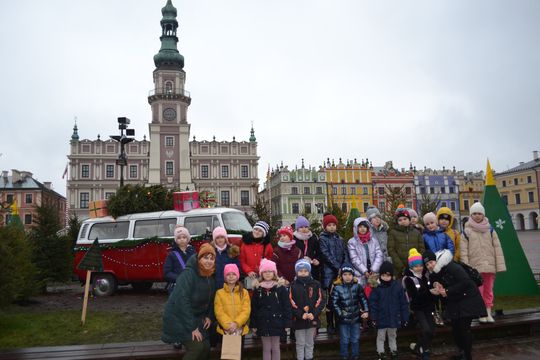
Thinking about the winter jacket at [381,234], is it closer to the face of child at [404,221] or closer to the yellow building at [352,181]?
the face of child at [404,221]

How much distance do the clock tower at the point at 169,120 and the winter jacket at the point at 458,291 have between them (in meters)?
51.6

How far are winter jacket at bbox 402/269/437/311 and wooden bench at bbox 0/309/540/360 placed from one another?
31.8 inches

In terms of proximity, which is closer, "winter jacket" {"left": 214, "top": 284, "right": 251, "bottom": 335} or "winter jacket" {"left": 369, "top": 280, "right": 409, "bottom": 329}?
"winter jacket" {"left": 214, "top": 284, "right": 251, "bottom": 335}

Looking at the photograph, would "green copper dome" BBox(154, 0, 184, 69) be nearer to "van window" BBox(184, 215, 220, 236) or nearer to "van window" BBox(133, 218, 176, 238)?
"van window" BBox(133, 218, 176, 238)

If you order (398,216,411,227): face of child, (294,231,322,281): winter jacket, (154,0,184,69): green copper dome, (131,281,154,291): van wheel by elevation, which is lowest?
(131,281,154,291): van wheel

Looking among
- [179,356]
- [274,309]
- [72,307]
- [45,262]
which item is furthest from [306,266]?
[45,262]

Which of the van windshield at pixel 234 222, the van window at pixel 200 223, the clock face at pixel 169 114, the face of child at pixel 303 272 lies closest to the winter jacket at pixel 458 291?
the face of child at pixel 303 272

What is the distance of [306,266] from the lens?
573 cm

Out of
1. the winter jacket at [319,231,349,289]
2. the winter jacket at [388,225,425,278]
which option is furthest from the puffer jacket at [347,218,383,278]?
the winter jacket at [388,225,425,278]

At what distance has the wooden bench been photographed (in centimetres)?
556

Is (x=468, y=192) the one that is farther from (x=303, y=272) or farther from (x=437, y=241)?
(x=303, y=272)

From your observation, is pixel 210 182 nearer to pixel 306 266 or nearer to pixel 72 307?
pixel 72 307

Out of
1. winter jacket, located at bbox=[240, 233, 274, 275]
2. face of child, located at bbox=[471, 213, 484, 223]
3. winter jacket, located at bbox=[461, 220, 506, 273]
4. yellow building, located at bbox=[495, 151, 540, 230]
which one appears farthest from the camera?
yellow building, located at bbox=[495, 151, 540, 230]

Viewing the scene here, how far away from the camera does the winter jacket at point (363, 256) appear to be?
6.64 meters
